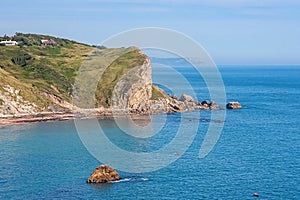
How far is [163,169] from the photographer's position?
9819 cm

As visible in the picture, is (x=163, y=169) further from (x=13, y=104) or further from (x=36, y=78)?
(x=36, y=78)

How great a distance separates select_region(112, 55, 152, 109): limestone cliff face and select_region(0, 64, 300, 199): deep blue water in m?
26.2

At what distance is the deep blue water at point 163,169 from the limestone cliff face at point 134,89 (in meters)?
26.2

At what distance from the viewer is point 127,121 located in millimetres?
157375

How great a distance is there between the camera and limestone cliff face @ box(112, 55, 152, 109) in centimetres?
17688

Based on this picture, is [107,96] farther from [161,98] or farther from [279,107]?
[279,107]

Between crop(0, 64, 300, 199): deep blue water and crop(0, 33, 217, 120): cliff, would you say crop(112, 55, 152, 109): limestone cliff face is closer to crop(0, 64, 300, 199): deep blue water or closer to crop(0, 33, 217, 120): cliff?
crop(0, 33, 217, 120): cliff

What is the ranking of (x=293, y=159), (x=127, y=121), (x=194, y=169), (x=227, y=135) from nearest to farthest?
(x=194, y=169) < (x=293, y=159) < (x=227, y=135) < (x=127, y=121)

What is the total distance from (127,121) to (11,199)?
8152 centimetres

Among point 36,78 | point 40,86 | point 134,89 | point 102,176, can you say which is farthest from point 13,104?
point 102,176

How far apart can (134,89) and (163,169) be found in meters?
83.6

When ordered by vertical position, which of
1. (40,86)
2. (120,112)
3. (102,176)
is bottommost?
(102,176)

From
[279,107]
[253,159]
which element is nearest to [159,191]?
[253,159]

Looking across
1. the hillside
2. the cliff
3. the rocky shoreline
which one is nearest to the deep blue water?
the rocky shoreline
